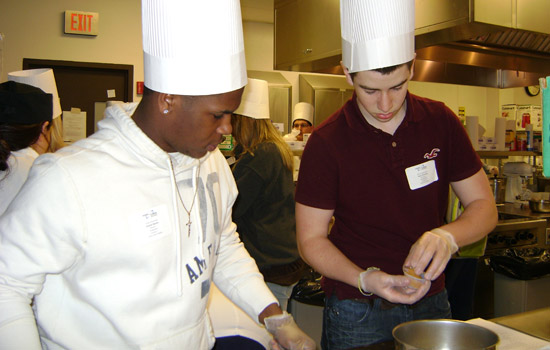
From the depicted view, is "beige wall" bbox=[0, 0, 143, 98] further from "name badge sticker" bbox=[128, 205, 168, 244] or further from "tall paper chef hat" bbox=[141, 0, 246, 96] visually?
"name badge sticker" bbox=[128, 205, 168, 244]

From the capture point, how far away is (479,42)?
2.64 m

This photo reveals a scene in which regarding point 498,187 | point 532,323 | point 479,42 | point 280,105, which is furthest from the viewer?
point 280,105

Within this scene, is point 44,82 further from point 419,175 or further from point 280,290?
point 419,175

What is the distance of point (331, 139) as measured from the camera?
4.71ft

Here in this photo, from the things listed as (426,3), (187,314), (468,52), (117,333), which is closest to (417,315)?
(187,314)

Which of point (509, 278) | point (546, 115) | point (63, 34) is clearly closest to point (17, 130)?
point (546, 115)

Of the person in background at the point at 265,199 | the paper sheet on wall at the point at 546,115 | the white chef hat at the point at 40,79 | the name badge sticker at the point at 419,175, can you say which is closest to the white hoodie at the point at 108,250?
the name badge sticker at the point at 419,175

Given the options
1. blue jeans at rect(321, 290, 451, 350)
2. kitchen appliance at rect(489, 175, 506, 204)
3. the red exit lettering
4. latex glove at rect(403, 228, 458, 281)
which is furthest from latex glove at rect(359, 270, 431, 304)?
the red exit lettering

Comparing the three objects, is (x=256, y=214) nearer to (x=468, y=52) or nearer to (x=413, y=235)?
(x=413, y=235)

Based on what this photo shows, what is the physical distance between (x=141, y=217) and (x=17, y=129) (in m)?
1.32

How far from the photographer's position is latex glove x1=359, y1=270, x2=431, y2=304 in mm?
1207

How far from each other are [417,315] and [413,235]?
0.79ft

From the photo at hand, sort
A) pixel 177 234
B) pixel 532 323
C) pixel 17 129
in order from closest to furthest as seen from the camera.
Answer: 1. pixel 177 234
2. pixel 532 323
3. pixel 17 129

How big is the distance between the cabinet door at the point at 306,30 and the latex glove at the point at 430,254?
139 centimetres
